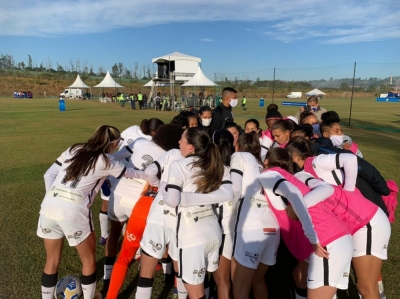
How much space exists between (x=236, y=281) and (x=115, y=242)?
161cm

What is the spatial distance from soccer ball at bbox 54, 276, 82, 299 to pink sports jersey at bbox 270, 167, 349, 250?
2.59 meters

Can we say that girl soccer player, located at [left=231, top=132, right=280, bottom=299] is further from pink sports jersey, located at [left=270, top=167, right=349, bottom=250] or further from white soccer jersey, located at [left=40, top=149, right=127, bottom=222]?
white soccer jersey, located at [left=40, top=149, right=127, bottom=222]

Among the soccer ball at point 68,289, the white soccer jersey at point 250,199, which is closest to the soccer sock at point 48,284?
the soccer ball at point 68,289

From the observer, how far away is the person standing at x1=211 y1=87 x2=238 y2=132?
251 inches

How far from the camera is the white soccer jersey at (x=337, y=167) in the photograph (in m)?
2.92

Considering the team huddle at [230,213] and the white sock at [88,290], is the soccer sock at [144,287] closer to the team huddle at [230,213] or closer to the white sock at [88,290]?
the team huddle at [230,213]

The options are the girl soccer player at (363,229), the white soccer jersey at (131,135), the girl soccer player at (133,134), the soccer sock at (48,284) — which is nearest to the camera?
the girl soccer player at (363,229)

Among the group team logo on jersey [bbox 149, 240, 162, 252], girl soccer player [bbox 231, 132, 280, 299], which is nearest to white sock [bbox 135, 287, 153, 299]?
team logo on jersey [bbox 149, 240, 162, 252]

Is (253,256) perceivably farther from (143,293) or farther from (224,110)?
(224,110)

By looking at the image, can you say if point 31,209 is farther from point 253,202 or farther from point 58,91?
point 58,91

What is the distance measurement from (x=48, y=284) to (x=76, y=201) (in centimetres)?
89

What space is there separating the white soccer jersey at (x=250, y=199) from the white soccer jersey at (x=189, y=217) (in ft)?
1.35

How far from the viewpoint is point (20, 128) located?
1889 cm

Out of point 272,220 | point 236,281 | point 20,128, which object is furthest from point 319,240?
point 20,128
